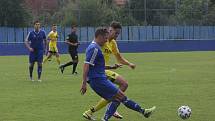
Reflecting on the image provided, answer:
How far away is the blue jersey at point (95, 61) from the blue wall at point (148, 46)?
122 ft

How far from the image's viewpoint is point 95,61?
10219mm

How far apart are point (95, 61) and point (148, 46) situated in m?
42.4

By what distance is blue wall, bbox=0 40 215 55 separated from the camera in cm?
4734

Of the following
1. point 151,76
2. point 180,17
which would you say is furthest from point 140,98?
point 180,17

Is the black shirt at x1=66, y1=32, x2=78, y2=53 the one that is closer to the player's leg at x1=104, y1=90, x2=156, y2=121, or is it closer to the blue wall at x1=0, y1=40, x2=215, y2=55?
the player's leg at x1=104, y1=90, x2=156, y2=121

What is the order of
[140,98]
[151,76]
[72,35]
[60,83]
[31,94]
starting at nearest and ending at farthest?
[140,98] → [31,94] → [60,83] → [151,76] → [72,35]

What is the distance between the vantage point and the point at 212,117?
11359 millimetres

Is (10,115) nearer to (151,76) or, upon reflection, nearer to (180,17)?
(151,76)

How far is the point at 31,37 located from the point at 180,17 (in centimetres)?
4775

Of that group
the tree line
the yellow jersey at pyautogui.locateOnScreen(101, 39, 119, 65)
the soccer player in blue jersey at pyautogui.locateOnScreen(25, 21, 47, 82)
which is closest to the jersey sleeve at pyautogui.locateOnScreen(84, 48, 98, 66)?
the yellow jersey at pyautogui.locateOnScreen(101, 39, 119, 65)

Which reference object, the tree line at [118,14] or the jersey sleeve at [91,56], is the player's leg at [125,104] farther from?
the tree line at [118,14]

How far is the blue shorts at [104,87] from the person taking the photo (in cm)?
1020

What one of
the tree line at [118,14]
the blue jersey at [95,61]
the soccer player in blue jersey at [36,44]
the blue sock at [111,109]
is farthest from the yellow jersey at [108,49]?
the tree line at [118,14]

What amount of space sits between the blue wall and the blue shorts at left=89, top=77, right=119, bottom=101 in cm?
3713
